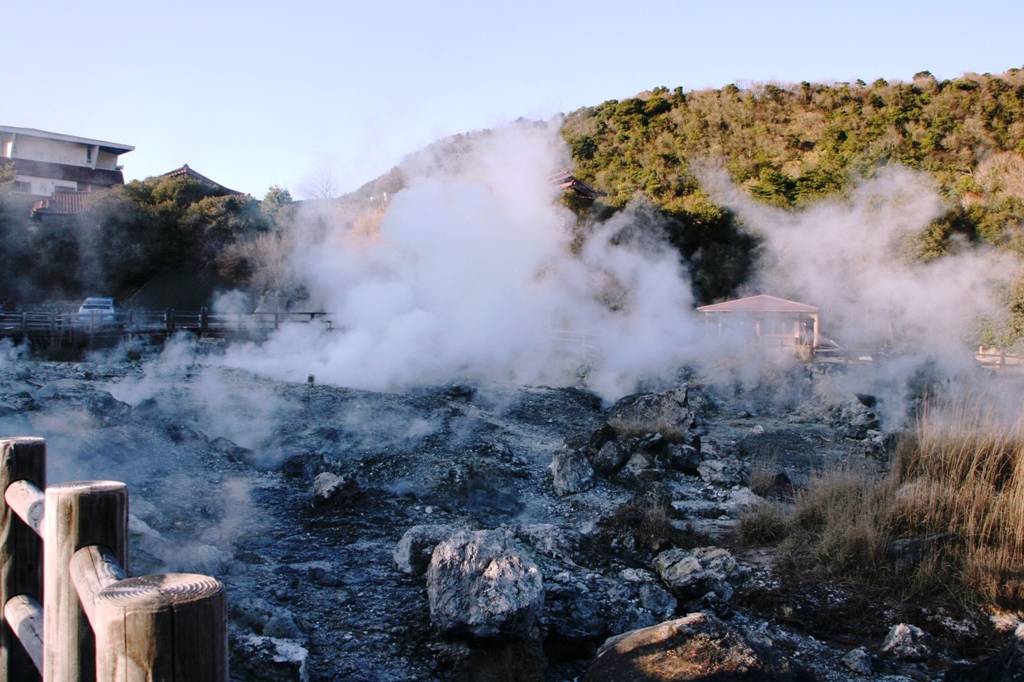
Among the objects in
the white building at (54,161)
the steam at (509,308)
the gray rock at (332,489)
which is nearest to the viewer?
the gray rock at (332,489)

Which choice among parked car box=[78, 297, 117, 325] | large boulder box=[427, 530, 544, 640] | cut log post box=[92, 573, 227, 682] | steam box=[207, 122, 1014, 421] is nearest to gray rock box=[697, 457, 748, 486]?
large boulder box=[427, 530, 544, 640]

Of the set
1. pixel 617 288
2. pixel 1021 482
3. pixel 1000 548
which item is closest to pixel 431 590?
pixel 1000 548

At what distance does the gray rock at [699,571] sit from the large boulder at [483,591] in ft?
3.50

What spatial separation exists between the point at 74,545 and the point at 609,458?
6.16m

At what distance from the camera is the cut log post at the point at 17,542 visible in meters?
1.85

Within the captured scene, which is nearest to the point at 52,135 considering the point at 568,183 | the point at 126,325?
the point at 126,325

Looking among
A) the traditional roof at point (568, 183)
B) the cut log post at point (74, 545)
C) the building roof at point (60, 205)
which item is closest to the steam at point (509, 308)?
the traditional roof at point (568, 183)

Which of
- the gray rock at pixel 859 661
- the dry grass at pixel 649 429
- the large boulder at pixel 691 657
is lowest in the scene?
the gray rock at pixel 859 661

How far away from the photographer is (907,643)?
3875 mm

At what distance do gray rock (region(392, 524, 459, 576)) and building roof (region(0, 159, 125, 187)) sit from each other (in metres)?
29.0

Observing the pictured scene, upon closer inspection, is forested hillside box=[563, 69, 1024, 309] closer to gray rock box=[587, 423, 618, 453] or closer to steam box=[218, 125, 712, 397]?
steam box=[218, 125, 712, 397]

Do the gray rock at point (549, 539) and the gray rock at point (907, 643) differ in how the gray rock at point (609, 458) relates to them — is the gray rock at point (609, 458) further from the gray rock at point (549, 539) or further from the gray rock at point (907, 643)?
the gray rock at point (907, 643)

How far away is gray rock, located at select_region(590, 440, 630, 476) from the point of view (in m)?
7.10

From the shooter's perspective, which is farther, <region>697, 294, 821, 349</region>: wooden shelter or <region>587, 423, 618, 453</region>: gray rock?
<region>697, 294, 821, 349</region>: wooden shelter
